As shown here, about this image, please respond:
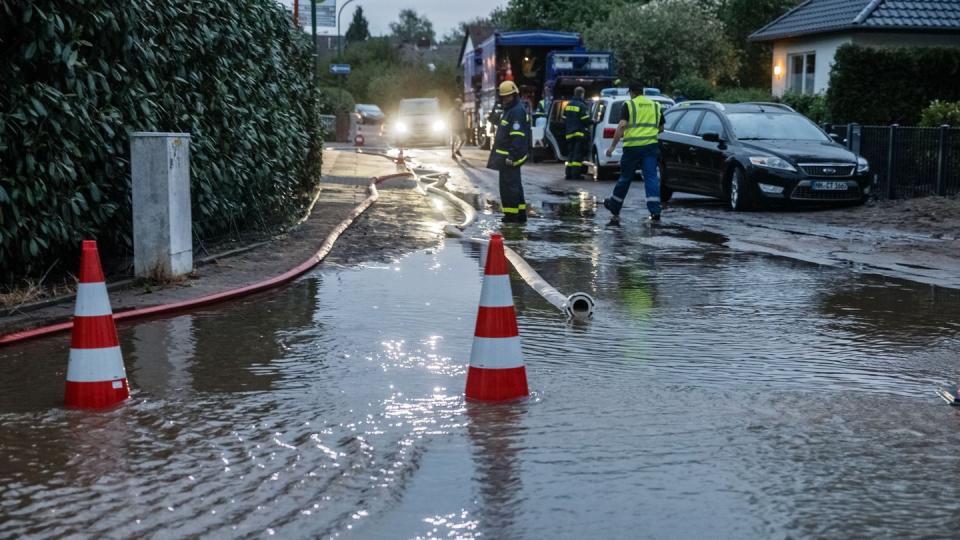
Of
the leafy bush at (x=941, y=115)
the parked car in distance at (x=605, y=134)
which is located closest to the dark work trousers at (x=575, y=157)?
the parked car in distance at (x=605, y=134)

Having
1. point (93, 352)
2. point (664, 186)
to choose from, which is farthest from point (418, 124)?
point (93, 352)

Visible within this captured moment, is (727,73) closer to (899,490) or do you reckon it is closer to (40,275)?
(40,275)

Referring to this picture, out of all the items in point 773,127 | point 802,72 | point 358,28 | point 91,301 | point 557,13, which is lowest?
point 91,301

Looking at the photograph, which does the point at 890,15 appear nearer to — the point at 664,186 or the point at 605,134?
the point at 605,134

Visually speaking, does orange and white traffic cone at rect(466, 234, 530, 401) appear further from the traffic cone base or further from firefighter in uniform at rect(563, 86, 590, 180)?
firefighter in uniform at rect(563, 86, 590, 180)

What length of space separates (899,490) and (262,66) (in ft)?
34.1

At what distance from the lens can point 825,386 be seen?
6465mm

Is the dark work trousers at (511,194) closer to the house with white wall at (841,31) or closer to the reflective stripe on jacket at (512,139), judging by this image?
the reflective stripe on jacket at (512,139)

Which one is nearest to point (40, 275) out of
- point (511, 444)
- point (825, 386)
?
point (511, 444)

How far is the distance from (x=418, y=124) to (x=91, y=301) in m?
41.1

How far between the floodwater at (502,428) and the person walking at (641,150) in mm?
6925

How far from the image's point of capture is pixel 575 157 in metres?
26.6

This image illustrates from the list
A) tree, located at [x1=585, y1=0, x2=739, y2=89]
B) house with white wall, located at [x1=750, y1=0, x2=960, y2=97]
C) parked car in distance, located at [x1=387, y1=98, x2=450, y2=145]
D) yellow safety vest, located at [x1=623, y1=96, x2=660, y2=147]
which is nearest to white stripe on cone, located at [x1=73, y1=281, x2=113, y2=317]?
yellow safety vest, located at [x1=623, y1=96, x2=660, y2=147]

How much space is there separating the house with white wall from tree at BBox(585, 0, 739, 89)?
1072 cm
